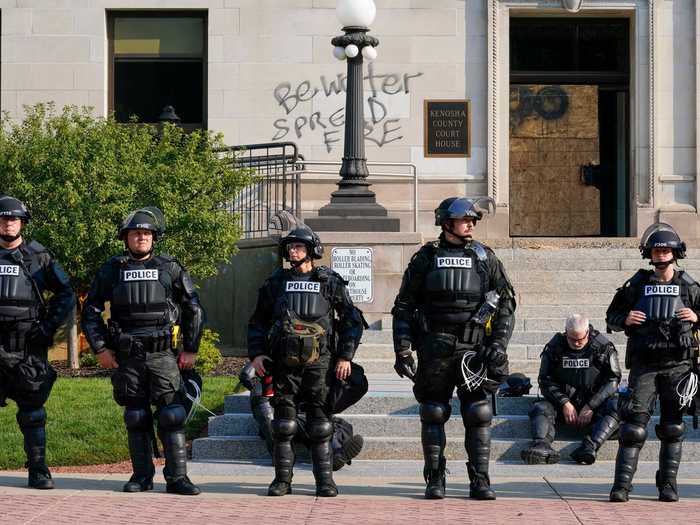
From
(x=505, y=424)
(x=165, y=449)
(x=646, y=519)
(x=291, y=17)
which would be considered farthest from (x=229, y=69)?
(x=646, y=519)

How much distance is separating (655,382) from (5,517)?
4376 mm

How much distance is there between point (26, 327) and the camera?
9.72 meters

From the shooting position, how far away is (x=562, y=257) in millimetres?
17078

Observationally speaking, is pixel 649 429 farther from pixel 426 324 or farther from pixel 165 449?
pixel 165 449

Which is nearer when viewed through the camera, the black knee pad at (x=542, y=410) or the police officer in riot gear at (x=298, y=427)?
the police officer in riot gear at (x=298, y=427)

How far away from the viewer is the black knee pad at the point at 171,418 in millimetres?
9477

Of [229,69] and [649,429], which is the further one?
[229,69]

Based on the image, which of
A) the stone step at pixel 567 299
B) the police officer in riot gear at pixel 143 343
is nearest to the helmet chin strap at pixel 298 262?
the police officer in riot gear at pixel 143 343

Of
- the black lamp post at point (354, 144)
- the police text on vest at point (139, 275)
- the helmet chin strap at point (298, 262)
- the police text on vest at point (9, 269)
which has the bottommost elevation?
Result: the police text on vest at point (139, 275)

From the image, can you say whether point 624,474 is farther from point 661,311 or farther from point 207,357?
point 207,357

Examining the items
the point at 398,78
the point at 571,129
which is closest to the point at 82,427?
the point at 398,78

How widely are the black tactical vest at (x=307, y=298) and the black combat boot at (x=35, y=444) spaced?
1917 mm

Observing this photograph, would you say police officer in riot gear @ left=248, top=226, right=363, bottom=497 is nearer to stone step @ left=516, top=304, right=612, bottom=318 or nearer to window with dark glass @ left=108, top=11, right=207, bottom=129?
stone step @ left=516, top=304, right=612, bottom=318

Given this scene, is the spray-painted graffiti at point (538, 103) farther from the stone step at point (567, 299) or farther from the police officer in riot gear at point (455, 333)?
the police officer in riot gear at point (455, 333)
